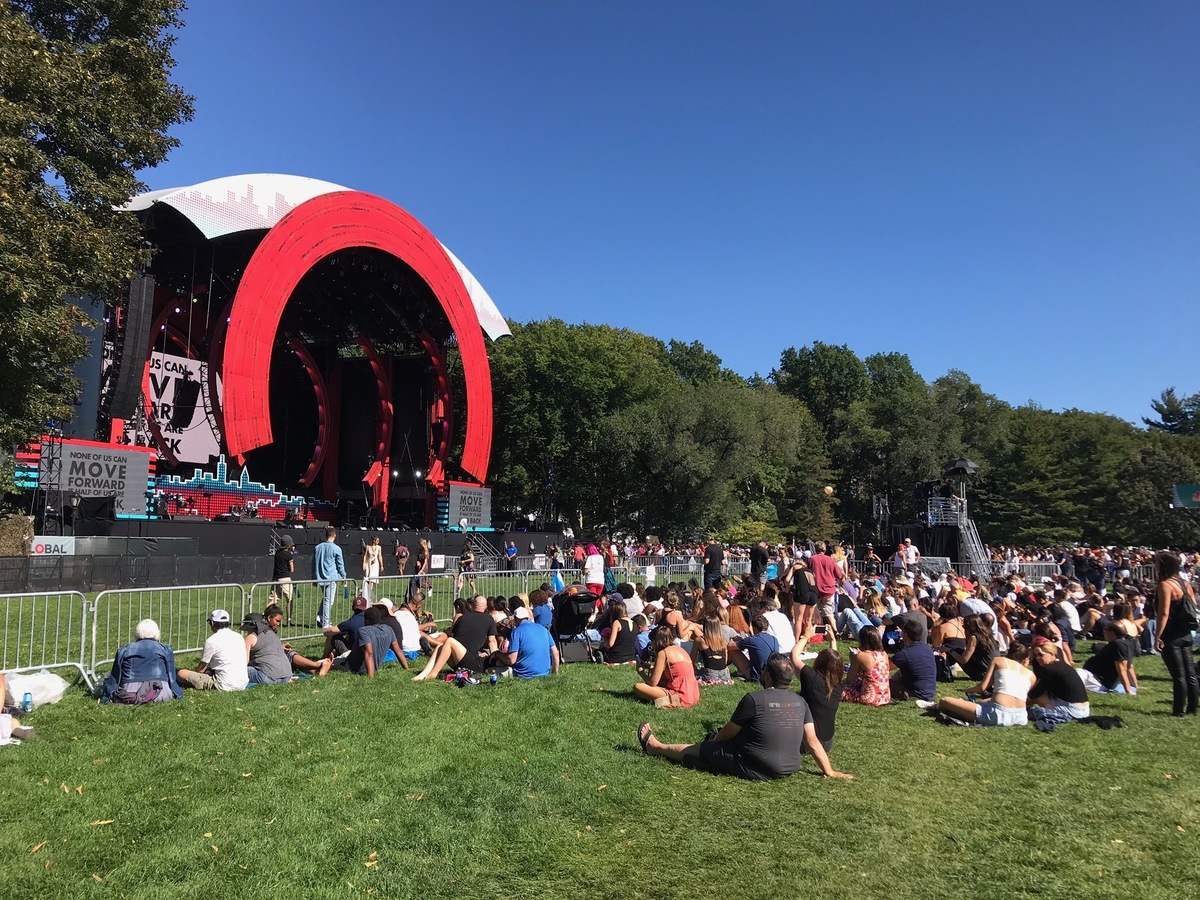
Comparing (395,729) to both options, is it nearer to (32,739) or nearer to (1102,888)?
(32,739)

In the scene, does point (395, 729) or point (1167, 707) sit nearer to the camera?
point (395, 729)

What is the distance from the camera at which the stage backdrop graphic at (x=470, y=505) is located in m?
30.3

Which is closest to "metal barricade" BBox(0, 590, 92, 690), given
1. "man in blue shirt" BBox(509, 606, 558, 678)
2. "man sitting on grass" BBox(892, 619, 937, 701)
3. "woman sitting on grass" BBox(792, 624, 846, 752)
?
"man in blue shirt" BBox(509, 606, 558, 678)

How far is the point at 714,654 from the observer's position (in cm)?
909

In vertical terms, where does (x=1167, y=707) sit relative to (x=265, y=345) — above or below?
below

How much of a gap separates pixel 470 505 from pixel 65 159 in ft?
67.4

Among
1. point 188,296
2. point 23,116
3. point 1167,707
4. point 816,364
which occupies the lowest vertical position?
point 1167,707

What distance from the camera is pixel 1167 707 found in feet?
27.1

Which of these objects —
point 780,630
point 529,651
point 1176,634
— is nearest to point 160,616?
point 529,651

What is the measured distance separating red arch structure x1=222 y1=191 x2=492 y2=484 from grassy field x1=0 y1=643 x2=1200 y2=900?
19460mm

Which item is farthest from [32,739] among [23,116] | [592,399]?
[592,399]

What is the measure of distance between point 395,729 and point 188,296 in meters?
29.2

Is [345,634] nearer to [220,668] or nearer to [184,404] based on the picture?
[220,668]

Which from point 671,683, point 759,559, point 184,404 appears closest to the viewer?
point 671,683
